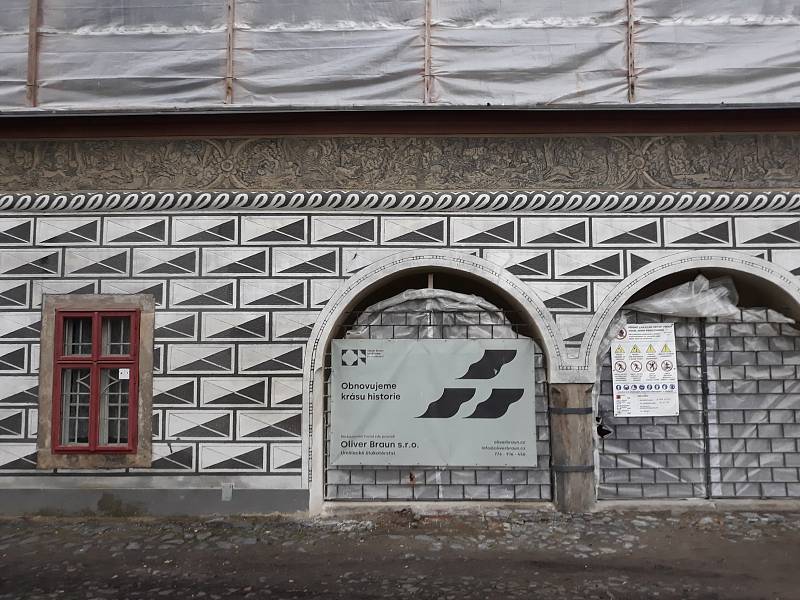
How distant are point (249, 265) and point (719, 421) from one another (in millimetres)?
5167

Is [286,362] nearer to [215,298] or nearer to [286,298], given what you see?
[286,298]

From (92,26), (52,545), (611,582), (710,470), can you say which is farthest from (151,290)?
(710,470)

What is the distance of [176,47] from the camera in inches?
278

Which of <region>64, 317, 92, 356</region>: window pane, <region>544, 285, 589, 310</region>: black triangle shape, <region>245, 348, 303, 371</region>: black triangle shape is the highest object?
<region>544, 285, 589, 310</region>: black triangle shape

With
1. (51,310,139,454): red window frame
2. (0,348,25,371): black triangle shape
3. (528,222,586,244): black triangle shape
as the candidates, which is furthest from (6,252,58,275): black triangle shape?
(528,222,586,244): black triangle shape

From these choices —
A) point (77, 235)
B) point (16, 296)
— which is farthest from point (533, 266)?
point (16, 296)

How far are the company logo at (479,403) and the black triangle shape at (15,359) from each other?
→ 4096mm

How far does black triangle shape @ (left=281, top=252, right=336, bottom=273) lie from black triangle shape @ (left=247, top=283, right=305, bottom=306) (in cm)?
17

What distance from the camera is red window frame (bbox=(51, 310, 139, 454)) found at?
22.0 feet

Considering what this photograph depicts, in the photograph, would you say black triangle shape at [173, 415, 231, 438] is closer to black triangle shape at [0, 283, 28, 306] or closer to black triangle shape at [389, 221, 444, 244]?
black triangle shape at [0, 283, 28, 306]

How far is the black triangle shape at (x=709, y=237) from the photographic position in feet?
22.2

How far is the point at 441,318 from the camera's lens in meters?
7.07

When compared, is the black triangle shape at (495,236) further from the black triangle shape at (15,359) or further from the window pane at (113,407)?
the black triangle shape at (15,359)

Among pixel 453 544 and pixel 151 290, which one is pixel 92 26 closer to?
pixel 151 290
